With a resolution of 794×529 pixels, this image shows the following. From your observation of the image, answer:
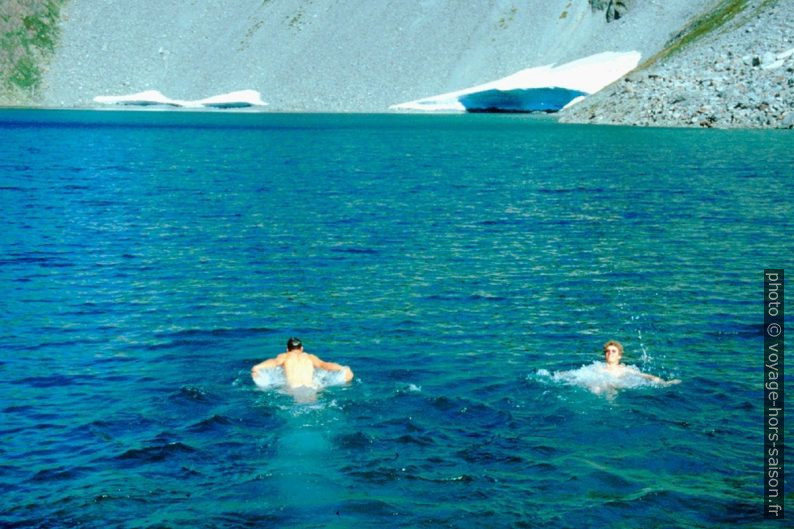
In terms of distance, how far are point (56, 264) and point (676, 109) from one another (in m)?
79.9

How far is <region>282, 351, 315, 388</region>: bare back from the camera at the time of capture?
20.4 metres

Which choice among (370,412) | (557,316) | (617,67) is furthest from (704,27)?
(370,412)

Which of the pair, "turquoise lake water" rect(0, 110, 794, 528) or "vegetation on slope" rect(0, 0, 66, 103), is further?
"vegetation on slope" rect(0, 0, 66, 103)

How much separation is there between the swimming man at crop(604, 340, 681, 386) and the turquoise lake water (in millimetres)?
473

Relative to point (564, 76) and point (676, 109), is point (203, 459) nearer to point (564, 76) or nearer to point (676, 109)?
point (676, 109)

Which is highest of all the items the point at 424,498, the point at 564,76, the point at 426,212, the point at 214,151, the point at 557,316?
the point at 564,76

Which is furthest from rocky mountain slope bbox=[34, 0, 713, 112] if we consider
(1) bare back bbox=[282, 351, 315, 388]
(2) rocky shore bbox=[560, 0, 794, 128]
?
(1) bare back bbox=[282, 351, 315, 388]

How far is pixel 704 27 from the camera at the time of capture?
12200 cm

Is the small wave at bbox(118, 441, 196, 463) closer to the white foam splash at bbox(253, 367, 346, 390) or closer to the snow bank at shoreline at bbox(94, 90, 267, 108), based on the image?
the white foam splash at bbox(253, 367, 346, 390)

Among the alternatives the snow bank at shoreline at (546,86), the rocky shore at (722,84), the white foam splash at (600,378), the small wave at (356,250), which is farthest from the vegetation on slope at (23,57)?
the white foam splash at (600,378)

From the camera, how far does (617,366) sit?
69.4 ft

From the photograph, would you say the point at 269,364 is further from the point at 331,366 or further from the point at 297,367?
the point at 331,366

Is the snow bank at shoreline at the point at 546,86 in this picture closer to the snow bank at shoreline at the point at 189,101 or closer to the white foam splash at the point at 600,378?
the snow bank at shoreline at the point at 189,101

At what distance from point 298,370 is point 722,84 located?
8852 centimetres
